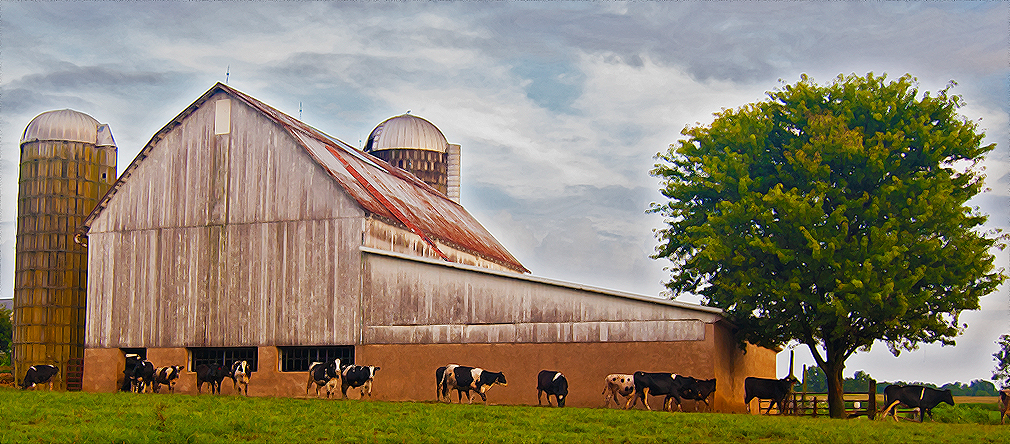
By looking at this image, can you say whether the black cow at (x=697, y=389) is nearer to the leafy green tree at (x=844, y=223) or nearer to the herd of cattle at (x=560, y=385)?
the herd of cattle at (x=560, y=385)

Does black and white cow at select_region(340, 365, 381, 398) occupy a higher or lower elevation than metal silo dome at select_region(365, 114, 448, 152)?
lower

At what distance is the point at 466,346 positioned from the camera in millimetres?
25188

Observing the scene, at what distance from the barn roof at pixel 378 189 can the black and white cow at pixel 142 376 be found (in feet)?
20.4

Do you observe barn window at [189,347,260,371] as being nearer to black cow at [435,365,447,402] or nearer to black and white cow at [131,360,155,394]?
black and white cow at [131,360,155,394]

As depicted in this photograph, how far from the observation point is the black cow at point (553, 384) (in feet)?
75.2

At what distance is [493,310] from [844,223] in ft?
32.6

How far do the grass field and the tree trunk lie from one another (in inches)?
283

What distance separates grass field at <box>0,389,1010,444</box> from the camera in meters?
14.4

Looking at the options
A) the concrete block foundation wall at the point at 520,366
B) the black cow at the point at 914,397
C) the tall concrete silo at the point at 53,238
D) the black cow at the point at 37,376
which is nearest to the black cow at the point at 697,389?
the concrete block foundation wall at the point at 520,366

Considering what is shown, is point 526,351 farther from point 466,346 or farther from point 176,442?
point 176,442

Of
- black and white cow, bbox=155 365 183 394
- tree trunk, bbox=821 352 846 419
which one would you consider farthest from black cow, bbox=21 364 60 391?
tree trunk, bbox=821 352 846 419

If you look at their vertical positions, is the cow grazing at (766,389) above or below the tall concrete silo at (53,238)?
below

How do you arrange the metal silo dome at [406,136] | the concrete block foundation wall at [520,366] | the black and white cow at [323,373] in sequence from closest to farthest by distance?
the concrete block foundation wall at [520,366]
the black and white cow at [323,373]
the metal silo dome at [406,136]

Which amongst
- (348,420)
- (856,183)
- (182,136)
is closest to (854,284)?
(856,183)
